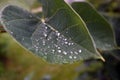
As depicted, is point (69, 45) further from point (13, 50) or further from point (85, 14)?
point (13, 50)

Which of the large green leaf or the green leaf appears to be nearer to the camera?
the large green leaf

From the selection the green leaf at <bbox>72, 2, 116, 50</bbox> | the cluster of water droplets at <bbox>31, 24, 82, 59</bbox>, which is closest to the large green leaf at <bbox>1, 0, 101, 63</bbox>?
the cluster of water droplets at <bbox>31, 24, 82, 59</bbox>

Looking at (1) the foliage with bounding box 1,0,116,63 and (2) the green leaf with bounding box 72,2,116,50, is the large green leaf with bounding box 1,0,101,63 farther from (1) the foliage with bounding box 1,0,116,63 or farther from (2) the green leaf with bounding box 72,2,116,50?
(2) the green leaf with bounding box 72,2,116,50

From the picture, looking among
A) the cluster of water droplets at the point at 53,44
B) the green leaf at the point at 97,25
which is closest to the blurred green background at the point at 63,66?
the cluster of water droplets at the point at 53,44

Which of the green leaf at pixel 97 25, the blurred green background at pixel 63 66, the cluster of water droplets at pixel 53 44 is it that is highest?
the cluster of water droplets at pixel 53 44

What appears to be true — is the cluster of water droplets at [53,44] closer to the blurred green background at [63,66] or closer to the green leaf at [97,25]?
the blurred green background at [63,66]

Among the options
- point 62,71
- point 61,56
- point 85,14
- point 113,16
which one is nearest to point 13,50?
point 62,71
